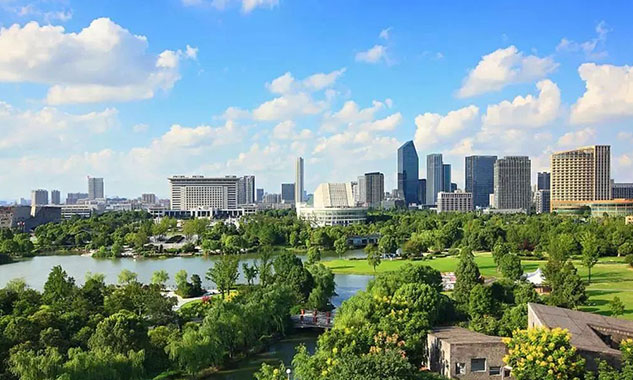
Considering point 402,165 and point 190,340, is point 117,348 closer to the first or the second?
point 190,340

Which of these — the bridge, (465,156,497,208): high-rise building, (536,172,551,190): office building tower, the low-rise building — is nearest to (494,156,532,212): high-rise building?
(536,172,551,190): office building tower

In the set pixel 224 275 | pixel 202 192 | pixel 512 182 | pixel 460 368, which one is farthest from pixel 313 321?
pixel 202 192

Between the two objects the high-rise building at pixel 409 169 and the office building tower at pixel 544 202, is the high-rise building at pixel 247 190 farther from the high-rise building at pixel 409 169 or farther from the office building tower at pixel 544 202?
the office building tower at pixel 544 202

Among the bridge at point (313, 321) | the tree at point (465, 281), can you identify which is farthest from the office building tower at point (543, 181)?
the bridge at point (313, 321)

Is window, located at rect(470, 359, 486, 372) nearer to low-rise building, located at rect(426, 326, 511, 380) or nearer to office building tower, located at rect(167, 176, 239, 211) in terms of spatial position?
low-rise building, located at rect(426, 326, 511, 380)

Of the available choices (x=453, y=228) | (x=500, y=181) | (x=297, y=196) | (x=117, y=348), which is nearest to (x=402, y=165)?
(x=297, y=196)

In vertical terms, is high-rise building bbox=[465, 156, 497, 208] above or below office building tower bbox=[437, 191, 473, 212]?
above
